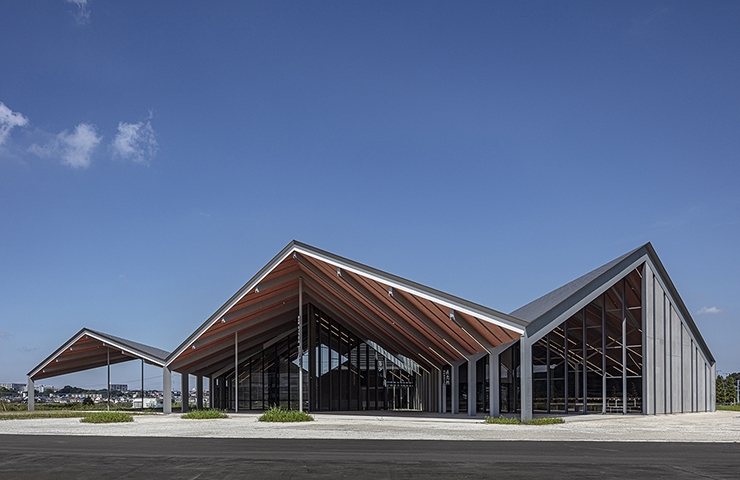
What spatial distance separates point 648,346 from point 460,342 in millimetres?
7895

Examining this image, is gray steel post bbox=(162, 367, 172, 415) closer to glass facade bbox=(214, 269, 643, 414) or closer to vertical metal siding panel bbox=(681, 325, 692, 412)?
glass facade bbox=(214, 269, 643, 414)

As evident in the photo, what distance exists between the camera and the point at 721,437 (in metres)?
18.3

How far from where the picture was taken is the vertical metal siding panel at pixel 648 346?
2939cm

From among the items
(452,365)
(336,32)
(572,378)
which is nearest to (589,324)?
(572,378)

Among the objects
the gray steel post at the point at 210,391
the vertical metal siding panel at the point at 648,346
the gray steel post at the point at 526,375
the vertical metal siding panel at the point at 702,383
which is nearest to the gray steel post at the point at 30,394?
the gray steel post at the point at 210,391

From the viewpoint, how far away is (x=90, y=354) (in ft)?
157

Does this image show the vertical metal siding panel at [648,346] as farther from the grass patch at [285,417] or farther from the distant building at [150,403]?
the distant building at [150,403]

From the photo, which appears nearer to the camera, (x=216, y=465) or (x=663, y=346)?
(x=216, y=465)

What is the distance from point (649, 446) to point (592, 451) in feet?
6.90

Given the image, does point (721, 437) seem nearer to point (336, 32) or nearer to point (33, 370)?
point (336, 32)

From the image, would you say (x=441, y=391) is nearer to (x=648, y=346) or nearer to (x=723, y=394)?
(x=648, y=346)

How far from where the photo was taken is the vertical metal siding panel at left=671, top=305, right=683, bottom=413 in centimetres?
3128

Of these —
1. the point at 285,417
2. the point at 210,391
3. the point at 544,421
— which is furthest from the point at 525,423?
the point at 210,391

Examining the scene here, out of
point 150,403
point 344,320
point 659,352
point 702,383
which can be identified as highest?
point 344,320
